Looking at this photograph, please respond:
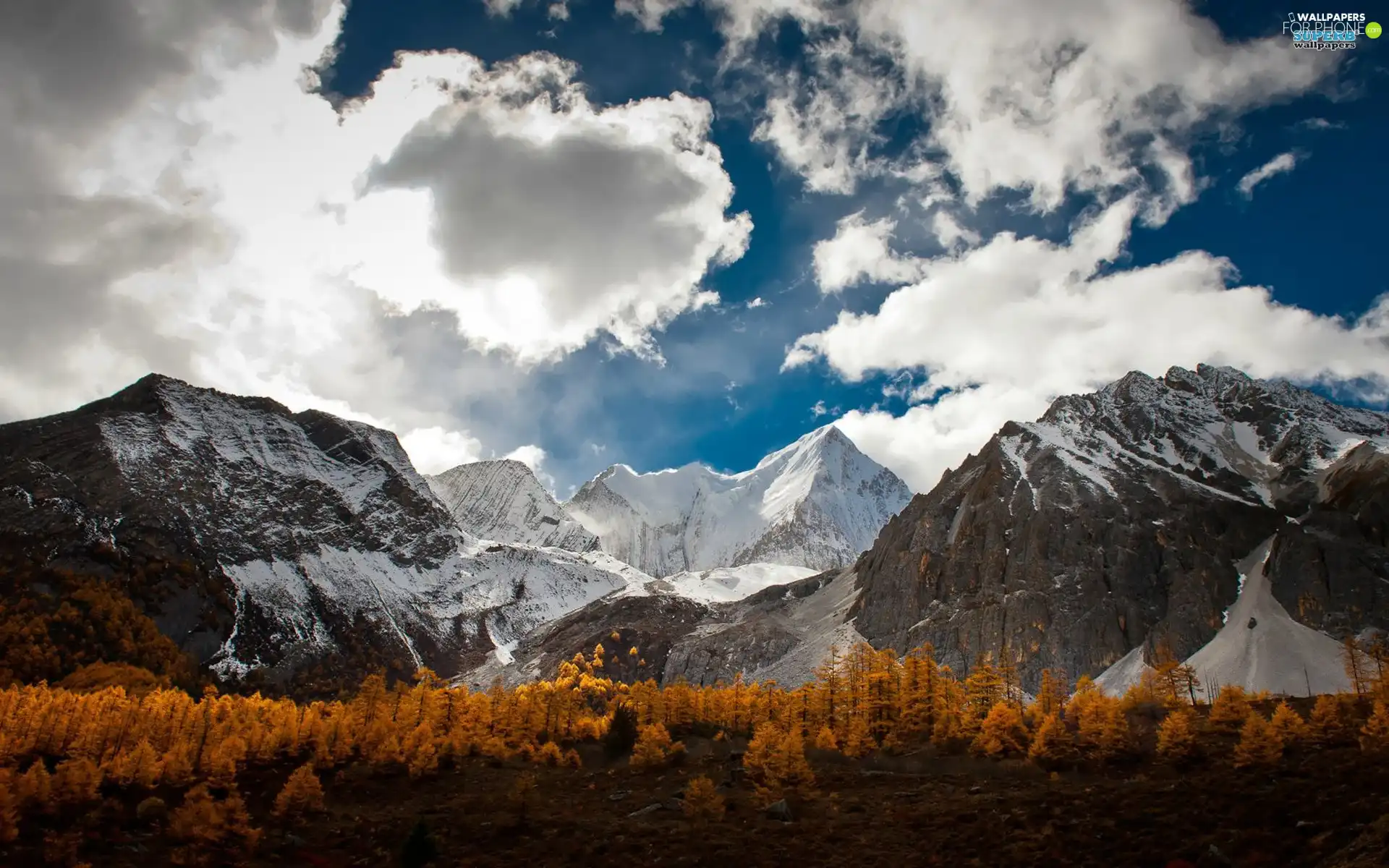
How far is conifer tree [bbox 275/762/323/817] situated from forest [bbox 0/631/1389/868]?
215 mm

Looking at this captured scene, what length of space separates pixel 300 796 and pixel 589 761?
37.4 metres

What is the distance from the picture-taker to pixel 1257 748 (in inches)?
2357

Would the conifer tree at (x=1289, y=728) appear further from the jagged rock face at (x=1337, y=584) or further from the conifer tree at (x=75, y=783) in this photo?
the jagged rock face at (x=1337, y=584)

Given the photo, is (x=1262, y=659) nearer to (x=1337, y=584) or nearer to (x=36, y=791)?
(x=1337, y=584)

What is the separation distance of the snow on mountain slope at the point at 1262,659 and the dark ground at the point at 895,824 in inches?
5033

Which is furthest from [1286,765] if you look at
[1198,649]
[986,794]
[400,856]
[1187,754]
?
[1198,649]

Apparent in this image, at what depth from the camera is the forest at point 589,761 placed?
5416 centimetres

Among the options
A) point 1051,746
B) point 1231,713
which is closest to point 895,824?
point 1051,746

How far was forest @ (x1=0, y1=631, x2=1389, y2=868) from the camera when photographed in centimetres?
5416

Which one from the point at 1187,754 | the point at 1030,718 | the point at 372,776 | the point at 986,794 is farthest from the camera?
the point at 1030,718

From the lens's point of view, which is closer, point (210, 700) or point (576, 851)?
point (576, 851)

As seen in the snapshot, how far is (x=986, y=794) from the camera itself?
57062 millimetres

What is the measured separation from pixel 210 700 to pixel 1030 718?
11913 centimetres

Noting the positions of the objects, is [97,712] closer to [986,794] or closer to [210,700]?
[210,700]
